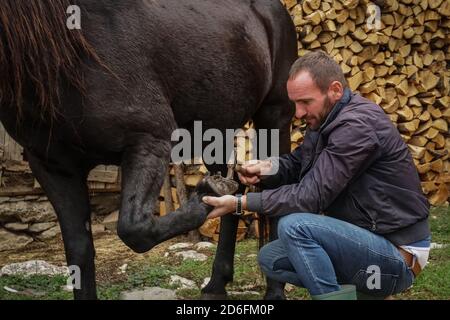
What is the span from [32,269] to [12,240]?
1.08 m

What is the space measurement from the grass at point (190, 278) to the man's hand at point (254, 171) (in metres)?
1.18

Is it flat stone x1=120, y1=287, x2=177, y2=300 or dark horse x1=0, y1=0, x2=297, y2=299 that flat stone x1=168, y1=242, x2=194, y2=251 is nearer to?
flat stone x1=120, y1=287, x2=177, y2=300

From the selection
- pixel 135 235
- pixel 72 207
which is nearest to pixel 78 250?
pixel 72 207

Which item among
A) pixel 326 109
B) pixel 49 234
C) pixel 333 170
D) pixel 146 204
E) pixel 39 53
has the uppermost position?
pixel 39 53

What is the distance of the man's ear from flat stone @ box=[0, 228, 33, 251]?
366cm

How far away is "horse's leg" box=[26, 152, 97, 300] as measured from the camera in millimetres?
3127

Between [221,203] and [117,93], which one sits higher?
[117,93]

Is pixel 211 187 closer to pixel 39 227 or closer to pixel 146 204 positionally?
pixel 146 204

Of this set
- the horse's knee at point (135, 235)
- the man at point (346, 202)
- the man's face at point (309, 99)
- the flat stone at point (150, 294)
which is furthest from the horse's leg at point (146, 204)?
the flat stone at point (150, 294)

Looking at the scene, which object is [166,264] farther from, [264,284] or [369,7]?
[369,7]

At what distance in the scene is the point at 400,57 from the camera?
666 cm
